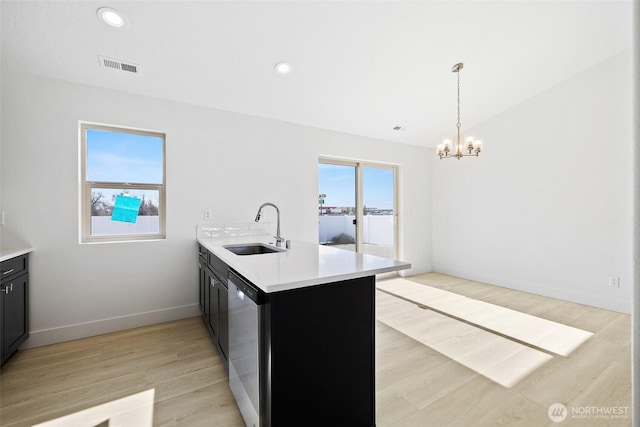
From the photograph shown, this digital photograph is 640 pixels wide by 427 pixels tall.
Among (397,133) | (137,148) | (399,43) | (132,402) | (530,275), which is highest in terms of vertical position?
(399,43)

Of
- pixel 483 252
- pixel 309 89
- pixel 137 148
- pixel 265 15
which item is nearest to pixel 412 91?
pixel 309 89

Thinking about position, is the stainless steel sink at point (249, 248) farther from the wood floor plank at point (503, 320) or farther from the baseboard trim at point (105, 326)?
the wood floor plank at point (503, 320)

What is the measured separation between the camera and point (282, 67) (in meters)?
2.92

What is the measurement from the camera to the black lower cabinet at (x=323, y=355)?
1326 millimetres

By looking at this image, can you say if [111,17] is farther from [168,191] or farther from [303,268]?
[303,268]

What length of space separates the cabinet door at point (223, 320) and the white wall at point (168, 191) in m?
1.34

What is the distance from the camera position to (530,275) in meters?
4.27

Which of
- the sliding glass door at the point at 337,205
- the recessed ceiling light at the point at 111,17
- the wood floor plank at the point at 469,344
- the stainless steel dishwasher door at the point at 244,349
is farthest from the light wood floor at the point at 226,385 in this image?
the recessed ceiling light at the point at 111,17

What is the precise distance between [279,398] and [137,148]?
3.07 meters

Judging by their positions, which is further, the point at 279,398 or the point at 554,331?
the point at 554,331

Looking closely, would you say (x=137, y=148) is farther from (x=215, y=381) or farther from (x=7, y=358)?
(x=215, y=381)

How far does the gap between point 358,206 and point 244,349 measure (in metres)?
3.56

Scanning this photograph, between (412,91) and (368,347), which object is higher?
(412,91)

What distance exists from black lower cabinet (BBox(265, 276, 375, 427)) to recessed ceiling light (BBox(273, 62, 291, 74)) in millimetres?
2394
